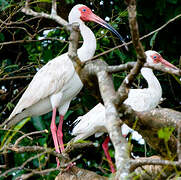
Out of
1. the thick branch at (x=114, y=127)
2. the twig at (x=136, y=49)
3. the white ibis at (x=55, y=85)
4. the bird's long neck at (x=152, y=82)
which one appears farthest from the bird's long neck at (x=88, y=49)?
the twig at (x=136, y=49)

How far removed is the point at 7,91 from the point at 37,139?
0.99 metres

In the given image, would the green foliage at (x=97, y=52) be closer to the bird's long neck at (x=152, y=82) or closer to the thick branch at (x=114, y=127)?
the bird's long neck at (x=152, y=82)

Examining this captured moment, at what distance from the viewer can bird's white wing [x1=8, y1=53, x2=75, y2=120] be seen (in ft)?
21.2

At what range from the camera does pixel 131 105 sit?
22.6ft

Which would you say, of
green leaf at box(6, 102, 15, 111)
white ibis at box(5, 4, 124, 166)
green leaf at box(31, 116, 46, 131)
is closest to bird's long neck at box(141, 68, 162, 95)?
white ibis at box(5, 4, 124, 166)

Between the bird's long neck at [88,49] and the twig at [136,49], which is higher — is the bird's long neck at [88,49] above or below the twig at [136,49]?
below

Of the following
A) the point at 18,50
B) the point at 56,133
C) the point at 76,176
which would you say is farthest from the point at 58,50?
the point at 76,176

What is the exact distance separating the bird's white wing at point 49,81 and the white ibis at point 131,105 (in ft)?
1.79

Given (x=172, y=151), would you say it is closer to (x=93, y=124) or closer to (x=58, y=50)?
(x=93, y=124)

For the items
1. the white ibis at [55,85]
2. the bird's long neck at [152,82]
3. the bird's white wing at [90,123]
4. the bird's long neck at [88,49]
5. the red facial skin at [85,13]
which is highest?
the red facial skin at [85,13]

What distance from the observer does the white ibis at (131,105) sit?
6.68 meters

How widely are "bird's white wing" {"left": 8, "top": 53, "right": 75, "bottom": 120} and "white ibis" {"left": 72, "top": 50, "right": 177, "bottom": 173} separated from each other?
546 millimetres

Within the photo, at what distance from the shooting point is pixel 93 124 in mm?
6680

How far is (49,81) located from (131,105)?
111 cm
